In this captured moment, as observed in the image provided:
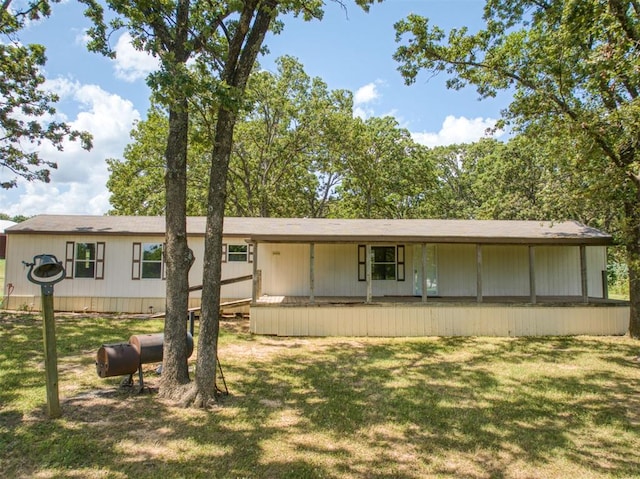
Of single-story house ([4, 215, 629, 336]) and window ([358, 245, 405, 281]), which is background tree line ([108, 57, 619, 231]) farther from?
window ([358, 245, 405, 281])

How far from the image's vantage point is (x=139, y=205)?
71.8 ft

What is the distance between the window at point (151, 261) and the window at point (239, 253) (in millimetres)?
2187

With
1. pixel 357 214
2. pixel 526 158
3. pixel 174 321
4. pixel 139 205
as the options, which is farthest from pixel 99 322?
pixel 526 158

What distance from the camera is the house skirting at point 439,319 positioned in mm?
10094

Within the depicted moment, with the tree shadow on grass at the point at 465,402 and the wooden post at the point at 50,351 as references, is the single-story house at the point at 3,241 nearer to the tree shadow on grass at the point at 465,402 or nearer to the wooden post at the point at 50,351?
the wooden post at the point at 50,351

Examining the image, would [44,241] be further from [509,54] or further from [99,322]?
[509,54]

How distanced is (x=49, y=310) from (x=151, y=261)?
29.6 ft

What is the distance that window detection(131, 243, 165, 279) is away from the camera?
13023 millimetres

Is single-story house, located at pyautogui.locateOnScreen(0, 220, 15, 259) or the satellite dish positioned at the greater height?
single-story house, located at pyautogui.locateOnScreen(0, 220, 15, 259)

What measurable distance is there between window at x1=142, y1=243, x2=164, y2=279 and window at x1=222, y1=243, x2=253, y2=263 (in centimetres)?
219

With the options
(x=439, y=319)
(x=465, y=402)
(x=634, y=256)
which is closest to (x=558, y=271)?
(x=634, y=256)

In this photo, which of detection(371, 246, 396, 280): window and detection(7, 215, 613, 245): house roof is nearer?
detection(7, 215, 613, 245): house roof

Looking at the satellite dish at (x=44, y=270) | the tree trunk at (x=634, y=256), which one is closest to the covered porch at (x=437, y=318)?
the tree trunk at (x=634, y=256)

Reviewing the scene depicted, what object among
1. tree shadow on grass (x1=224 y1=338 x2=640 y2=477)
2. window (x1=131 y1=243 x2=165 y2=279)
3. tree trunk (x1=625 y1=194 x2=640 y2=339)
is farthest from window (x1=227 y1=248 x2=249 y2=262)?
tree trunk (x1=625 y1=194 x2=640 y2=339)
